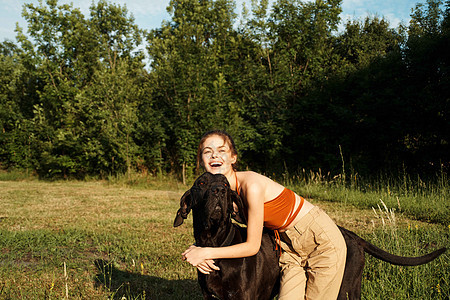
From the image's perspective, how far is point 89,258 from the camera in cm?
463

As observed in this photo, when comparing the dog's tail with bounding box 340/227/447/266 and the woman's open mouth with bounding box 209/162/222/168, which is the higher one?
the woman's open mouth with bounding box 209/162/222/168

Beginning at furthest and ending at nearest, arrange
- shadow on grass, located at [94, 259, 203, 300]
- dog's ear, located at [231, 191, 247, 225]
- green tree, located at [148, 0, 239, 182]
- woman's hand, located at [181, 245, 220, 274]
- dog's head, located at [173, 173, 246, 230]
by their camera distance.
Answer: green tree, located at [148, 0, 239, 182] → shadow on grass, located at [94, 259, 203, 300] → dog's ear, located at [231, 191, 247, 225] → dog's head, located at [173, 173, 246, 230] → woman's hand, located at [181, 245, 220, 274]

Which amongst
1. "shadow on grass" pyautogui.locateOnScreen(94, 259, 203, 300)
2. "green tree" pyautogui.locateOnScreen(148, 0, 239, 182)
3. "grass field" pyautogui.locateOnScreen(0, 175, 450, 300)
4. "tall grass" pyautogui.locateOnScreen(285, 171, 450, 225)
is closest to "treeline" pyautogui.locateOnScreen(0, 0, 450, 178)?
"green tree" pyautogui.locateOnScreen(148, 0, 239, 182)

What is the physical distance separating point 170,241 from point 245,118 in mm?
10953

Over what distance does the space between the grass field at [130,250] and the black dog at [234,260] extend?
2.08 ft

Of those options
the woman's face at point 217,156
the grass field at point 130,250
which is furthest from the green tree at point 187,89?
the woman's face at point 217,156

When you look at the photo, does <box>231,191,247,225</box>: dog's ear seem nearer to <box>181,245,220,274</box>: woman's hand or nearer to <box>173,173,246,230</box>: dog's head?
<box>173,173,246,230</box>: dog's head

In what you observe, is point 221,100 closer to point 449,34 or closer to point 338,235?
point 449,34

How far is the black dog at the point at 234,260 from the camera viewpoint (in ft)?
8.00

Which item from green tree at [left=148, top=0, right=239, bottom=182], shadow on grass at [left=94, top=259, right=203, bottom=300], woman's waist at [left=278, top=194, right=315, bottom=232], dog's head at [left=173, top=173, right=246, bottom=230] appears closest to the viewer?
dog's head at [left=173, top=173, right=246, bottom=230]

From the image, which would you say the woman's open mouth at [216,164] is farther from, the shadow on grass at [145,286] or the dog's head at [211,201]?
the shadow on grass at [145,286]

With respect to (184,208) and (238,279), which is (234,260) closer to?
(238,279)

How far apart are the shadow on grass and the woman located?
48.1 inches

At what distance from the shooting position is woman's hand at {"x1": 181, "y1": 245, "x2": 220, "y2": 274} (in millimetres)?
2364
